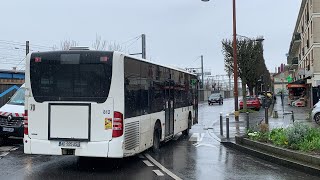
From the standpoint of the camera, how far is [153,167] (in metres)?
10.3

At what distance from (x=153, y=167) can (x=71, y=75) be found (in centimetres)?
296

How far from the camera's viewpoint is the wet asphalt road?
918cm

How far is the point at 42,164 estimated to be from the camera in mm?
10664

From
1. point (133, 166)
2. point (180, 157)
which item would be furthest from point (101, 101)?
point (180, 157)

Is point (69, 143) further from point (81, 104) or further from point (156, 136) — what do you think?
point (156, 136)

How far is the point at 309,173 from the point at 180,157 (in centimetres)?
392

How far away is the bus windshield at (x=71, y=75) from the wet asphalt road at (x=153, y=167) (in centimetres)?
168

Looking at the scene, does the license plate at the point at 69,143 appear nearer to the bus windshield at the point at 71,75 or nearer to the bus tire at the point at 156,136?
the bus windshield at the point at 71,75

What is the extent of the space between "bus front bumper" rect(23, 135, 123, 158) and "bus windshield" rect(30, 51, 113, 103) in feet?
3.22

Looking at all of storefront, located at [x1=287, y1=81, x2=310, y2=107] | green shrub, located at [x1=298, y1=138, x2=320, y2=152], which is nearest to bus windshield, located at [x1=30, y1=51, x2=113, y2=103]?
green shrub, located at [x1=298, y1=138, x2=320, y2=152]

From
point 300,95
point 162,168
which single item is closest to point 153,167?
point 162,168

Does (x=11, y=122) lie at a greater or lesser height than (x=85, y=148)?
greater

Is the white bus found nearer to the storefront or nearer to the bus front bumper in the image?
the bus front bumper

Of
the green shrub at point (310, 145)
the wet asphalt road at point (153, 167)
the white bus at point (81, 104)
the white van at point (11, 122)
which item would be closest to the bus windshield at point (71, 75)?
the white bus at point (81, 104)
